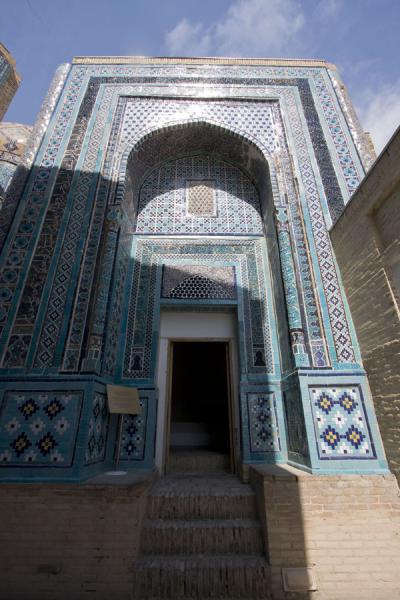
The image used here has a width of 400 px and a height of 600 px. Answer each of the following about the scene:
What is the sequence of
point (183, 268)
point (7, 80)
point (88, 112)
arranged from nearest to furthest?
1. point (183, 268)
2. point (88, 112)
3. point (7, 80)

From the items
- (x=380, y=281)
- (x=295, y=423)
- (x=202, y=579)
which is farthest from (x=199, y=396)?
(x=380, y=281)

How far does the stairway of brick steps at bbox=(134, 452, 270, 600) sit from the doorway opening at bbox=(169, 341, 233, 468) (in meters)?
3.43

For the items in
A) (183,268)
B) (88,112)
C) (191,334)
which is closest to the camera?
(191,334)

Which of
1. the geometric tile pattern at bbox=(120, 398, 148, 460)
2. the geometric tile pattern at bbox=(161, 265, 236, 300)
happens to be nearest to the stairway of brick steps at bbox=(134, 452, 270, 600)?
the geometric tile pattern at bbox=(120, 398, 148, 460)

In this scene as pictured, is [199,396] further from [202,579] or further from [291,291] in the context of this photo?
[202,579]

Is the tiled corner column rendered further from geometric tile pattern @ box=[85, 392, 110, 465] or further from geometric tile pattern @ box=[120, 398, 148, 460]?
geometric tile pattern @ box=[85, 392, 110, 465]

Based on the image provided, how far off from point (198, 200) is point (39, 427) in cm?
369

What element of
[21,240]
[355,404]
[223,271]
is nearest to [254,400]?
[355,404]

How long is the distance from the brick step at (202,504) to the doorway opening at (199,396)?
340 cm

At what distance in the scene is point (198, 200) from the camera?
500 cm

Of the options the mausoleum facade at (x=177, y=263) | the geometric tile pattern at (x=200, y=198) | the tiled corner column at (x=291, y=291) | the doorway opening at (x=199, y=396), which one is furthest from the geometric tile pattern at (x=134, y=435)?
the doorway opening at (x=199, y=396)

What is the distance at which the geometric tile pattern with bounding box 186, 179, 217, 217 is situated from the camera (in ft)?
16.0

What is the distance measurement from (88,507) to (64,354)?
1.41 meters

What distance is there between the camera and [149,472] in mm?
3387
